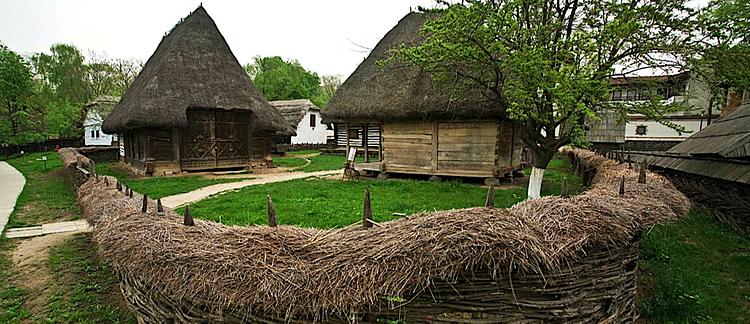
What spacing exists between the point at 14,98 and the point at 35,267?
94.4 feet

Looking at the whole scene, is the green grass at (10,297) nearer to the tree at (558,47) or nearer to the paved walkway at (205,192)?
the paved walkway at (205,192)

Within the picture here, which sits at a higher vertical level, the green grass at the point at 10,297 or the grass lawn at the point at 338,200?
the grass lawn at the point at 338,200

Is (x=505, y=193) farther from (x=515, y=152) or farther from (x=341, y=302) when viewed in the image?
(x=341, y=302)

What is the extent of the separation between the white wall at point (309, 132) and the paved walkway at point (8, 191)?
20.4 metres

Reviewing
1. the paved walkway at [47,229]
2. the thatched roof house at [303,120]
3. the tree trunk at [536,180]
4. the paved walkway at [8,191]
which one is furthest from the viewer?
the thatched roof house at [303,120]

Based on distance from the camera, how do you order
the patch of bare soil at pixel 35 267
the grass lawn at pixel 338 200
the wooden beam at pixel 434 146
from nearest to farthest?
the patch of bare soil at pixel 35 267 → the grass lawn at pixel 338 200 → the wooden beam at pixel 434 146

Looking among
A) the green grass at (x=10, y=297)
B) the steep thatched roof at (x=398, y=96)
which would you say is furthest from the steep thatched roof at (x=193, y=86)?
the green grass at (x=10, y=297)

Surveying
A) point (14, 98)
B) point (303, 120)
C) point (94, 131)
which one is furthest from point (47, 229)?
point (94, 131)

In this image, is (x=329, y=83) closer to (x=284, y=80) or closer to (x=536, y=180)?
(x=284, y=80)

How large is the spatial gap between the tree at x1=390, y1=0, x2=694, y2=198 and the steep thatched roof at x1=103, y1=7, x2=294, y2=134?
34.8ft

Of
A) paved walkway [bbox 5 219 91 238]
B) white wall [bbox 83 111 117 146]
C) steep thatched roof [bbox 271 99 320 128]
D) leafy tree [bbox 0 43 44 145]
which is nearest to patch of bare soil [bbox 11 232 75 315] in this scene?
paved walkway [bbox 5 219 91 238]

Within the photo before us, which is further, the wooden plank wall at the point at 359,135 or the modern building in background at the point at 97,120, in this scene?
the modern building in background at the point at 97,120

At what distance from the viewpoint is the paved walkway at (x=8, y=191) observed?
30.2ft

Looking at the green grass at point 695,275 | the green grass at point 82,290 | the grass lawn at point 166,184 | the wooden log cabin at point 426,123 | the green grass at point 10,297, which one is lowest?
the green grass at point 10,297
